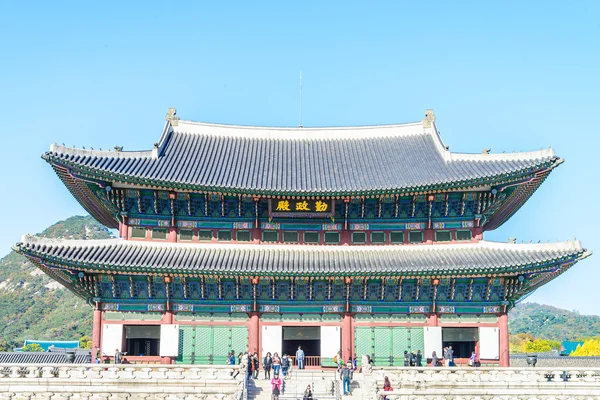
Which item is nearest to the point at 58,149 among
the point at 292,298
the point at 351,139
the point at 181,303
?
the point at 181,303

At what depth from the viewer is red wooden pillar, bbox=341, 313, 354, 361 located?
113 feet

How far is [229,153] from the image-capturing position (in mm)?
41375

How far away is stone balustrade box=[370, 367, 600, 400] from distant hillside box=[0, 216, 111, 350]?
102m

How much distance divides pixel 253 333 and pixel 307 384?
590 centimetres

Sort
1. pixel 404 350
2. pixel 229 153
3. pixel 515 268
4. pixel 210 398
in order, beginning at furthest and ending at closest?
pixel 229 153 < pixel 404 350 < pixel 515 268 < pixel 210 398

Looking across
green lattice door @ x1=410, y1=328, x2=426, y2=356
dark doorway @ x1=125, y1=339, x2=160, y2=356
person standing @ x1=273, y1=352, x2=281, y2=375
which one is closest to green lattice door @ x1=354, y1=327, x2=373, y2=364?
green lattice door @ x1=410, y1=328, x2=426, y2=356

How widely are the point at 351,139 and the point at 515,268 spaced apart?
15.1 m

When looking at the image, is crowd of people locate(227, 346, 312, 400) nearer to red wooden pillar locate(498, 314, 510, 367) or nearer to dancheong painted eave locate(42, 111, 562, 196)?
dancheong painted eave locate(42, 111, 562, 196)

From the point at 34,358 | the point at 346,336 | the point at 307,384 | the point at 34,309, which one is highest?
the point at 34,309

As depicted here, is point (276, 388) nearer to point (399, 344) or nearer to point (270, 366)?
point (270, 366)

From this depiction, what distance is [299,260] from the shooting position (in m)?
35.3

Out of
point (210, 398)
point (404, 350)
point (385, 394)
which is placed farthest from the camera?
point (404, 350)

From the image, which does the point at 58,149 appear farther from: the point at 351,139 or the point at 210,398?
the point at 351,139

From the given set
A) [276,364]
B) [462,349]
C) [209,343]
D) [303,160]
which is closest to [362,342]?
[462,349]
